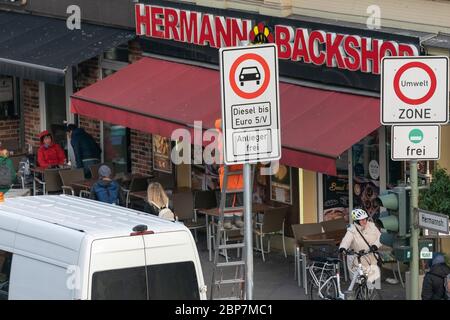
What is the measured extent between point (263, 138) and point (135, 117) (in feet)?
32.9

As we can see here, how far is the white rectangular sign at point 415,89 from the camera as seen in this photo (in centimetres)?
1170

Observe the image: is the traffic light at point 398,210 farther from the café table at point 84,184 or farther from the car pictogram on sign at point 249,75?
the café table at point 84,184

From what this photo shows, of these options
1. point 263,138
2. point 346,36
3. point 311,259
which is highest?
point 346,36

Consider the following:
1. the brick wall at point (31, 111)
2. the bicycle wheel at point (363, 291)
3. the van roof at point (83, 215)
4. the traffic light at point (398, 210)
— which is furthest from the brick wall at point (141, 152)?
the traffic light at point (398, 210)

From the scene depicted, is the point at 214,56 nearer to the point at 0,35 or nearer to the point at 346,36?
the point at 346,36

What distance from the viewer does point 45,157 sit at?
78.0 feet

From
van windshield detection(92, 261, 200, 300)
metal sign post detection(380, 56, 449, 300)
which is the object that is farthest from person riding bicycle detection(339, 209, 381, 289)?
van windshield detection(92, 261, 200, 300)

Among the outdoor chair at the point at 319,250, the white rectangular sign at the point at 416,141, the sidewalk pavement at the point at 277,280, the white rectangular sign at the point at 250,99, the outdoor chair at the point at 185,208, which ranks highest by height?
the white rectangular sign at the point at 250,99

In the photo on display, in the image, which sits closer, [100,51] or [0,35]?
[100,51]

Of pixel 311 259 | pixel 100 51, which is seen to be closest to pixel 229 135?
pixel 311 259

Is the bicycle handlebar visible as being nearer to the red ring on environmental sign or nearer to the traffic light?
the traffic light

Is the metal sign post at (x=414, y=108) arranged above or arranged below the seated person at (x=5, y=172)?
above

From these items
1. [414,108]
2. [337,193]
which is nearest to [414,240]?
[414,108]

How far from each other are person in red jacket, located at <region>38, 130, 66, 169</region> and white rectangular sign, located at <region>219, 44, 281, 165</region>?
44.0ft
